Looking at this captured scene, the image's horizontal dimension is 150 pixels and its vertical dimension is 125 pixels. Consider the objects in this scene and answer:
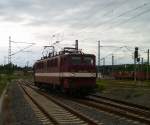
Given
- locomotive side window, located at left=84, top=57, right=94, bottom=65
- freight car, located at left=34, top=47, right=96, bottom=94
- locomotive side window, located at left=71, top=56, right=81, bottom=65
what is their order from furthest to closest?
locomotive side window, located at left=84, top=57, right=94, bottom=65 → locomotive side window, located at left=71, top=56, right=81, bottom=65 → freight car, located at left=34, top=47, right=96, bottom=94

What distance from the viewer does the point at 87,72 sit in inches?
1149

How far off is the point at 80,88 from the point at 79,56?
7.87 feet

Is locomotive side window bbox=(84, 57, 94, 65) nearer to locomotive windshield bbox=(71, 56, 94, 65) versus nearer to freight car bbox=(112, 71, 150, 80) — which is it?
locomotive windshield bbox=(71, 56, 94, 65)

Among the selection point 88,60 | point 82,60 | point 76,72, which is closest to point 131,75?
point 88,60

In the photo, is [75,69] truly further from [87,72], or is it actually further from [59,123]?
[59,123]

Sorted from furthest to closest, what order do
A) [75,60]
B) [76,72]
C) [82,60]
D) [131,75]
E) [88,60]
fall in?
[131,75] → [88,60] → [82,60] → [75,60] → [76,72]

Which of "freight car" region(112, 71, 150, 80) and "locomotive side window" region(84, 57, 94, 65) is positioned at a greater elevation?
"locomotive side window" region(84, 57, 94, 65)

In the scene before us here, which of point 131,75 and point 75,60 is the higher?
point 75,60

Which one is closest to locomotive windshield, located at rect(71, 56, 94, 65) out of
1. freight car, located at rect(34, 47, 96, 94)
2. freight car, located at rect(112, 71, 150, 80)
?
freight car, located at rect(34, 47, 96, 94)

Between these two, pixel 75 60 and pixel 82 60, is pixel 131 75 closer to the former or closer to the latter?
pixel 82 60

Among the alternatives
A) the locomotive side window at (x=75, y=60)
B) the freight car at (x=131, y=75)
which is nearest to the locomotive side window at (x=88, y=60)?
the locomotive side window at (x=75, y=60)

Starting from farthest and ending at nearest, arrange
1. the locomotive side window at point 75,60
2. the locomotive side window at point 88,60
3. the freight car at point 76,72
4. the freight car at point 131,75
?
the freight car at point 131,75 → the locomotive side window at point 88,60 → the locomotive side window at point 75,60 → the freight car at point 76,72

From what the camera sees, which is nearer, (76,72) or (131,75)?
(76,72)

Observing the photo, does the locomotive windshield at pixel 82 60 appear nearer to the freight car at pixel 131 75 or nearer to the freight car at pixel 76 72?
the freight car at pixel 76 72
